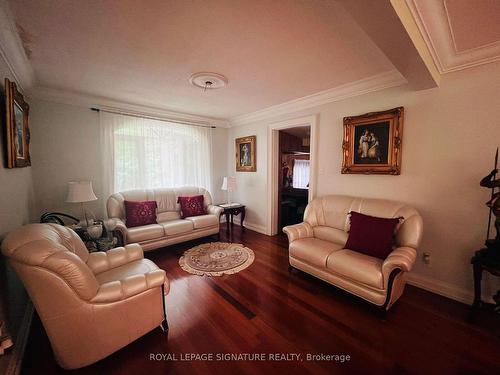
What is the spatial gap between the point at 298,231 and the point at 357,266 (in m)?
0.84

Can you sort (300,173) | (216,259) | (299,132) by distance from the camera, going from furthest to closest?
(300,173)
(299,132)
(216,259)

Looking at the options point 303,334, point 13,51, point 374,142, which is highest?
point 13,51

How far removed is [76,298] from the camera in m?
1.29

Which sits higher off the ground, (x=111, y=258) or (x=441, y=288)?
(x=111, y=258)

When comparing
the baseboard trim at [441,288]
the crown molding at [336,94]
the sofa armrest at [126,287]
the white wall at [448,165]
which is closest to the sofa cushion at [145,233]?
the sofa armrest at [126,287]

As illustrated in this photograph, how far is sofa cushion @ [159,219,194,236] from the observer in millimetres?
3245

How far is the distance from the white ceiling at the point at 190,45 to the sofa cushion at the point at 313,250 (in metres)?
2.03

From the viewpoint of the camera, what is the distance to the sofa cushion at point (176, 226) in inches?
128

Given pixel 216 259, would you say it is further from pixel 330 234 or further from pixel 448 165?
pixel 448 165

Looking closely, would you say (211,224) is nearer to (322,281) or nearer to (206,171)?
(206,171)

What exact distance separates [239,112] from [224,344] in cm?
374

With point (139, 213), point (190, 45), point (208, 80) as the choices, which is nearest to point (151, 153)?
point (139, 213)

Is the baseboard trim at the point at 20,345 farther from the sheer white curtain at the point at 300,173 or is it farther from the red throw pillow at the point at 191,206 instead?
the sheer white curtain at the point at 300,173

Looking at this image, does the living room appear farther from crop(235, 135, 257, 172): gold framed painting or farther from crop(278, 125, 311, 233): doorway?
crop(278, 125, 311, 233): doorway
